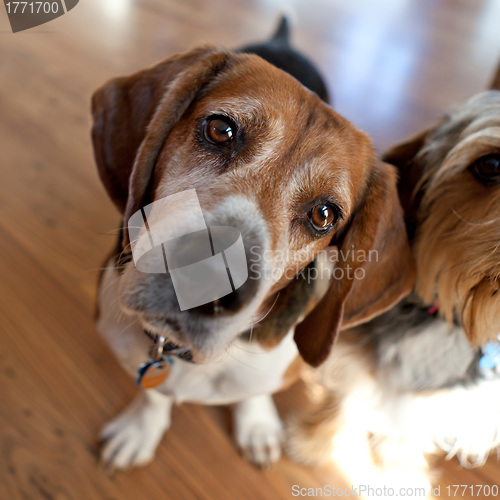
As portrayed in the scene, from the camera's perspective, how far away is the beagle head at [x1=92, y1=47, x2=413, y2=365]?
3.96 feet

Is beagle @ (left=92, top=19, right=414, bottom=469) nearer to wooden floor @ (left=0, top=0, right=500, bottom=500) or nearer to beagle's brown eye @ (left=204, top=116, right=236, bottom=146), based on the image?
beagle's brown eye @ (left=204, top=116, right=236, bottom=146)

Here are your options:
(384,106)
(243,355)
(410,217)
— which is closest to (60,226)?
(243,355)

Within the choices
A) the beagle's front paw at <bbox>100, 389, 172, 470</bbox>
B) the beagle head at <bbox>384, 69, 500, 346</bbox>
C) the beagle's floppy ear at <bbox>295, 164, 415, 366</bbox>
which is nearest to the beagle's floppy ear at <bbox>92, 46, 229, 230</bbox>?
the beagle's floppy ear at <bbox>295, 164, 415, 366</bbox>

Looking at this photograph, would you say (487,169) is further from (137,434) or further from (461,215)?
(137,434)

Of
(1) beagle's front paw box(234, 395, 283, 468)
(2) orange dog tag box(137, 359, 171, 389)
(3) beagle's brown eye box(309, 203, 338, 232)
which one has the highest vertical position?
(3) beagle's brown eye box(309, 203, 338, 232)

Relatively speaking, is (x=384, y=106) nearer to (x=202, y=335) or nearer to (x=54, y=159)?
(x=54, y=159)

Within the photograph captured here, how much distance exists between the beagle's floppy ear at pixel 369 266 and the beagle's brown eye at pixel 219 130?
0.47 m

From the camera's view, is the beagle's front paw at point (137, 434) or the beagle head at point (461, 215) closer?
the beagle head at point (461, 215)

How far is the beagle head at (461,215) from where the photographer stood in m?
1.36

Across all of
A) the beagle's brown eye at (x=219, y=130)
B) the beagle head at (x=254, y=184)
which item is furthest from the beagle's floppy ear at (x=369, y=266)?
the beagle's brown eye at (x=219, y=130)

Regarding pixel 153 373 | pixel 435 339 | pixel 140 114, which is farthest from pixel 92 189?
pixel 435 339

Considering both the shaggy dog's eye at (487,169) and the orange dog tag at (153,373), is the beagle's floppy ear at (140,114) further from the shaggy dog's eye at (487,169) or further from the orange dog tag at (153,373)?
the shaggy dog's eye at (487,169)

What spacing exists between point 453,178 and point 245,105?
2.23 feet

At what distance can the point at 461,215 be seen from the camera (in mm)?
1445
